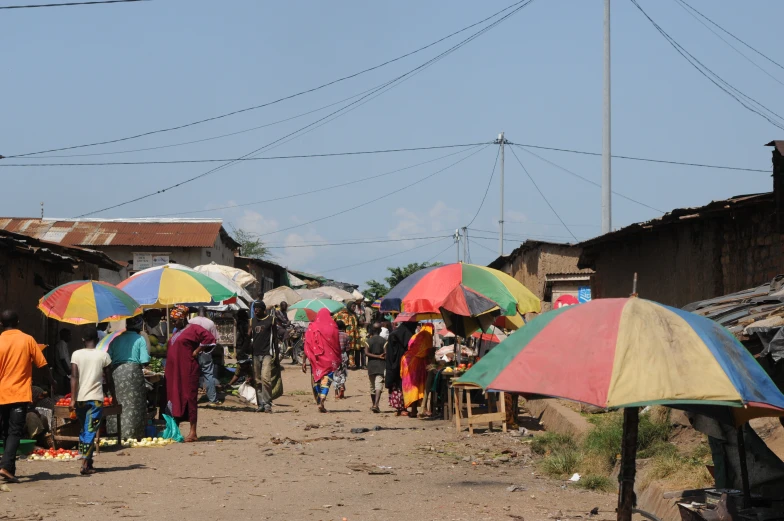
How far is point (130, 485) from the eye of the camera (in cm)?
996

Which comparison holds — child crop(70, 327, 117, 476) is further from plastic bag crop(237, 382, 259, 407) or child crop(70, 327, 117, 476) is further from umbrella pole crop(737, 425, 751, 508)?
plastic bag crop(237, 382, 259, 407)

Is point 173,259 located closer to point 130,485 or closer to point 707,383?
point 130,485

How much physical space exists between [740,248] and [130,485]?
819cm

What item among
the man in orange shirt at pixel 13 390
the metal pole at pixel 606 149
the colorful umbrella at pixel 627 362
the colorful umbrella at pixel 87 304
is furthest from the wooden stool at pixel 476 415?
the colorful umbrella at pixel 627 362

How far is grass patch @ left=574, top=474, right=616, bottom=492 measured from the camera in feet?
32.6

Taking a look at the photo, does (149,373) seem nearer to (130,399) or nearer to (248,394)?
(130,399)

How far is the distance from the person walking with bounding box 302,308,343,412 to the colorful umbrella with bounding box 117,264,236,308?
189 cm

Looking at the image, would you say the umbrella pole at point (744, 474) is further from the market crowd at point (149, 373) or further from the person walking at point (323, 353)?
the person walking at point (323, 353)

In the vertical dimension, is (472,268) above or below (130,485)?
above

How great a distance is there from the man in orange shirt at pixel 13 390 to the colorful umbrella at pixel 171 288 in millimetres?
6504

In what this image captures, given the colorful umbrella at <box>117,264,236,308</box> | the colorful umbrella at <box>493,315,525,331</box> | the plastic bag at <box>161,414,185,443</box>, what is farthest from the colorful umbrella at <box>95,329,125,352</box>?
the colorful umbrella at <box>493,315,525,331</box>

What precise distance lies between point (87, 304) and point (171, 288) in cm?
346

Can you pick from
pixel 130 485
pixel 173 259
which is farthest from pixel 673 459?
pixel 173 259

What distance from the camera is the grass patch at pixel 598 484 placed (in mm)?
9945
